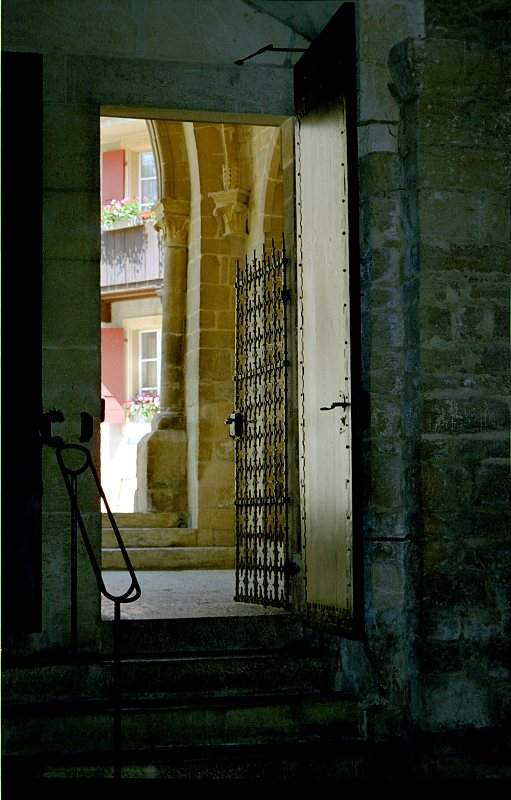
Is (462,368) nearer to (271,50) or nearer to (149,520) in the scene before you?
(271,50)

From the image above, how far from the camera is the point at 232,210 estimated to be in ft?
34.5

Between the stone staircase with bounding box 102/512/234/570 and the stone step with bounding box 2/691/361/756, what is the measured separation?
14.7 ft

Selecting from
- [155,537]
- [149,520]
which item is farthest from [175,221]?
[155,537]

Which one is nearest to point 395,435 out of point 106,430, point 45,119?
point 45,119

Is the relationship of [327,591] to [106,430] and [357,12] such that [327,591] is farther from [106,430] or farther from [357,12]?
[106,430]

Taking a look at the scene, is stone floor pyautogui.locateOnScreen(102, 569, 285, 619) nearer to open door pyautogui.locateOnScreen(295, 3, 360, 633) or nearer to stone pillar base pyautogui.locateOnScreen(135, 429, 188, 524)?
open door pyautogui.locateOnScreen(295, 3, 360, 633)

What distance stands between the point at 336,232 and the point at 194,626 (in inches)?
77.7

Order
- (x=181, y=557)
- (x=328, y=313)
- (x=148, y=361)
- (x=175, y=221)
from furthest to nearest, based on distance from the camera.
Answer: (x=148, y=361) < (x=175, y=221) < (x=181, y=557) < (x=328, y=313)

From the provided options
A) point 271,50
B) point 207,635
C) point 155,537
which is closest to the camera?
point 207,635

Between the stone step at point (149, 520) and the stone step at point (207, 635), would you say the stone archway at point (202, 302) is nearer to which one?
the stone step at point (149, 520)

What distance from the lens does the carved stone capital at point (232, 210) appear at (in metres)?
10.5

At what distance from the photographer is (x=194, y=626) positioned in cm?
584

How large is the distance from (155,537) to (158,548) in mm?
233

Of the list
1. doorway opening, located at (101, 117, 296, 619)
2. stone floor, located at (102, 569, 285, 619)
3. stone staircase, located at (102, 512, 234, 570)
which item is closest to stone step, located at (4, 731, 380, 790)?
stone floor, located at (102, 569, 285, 619)
